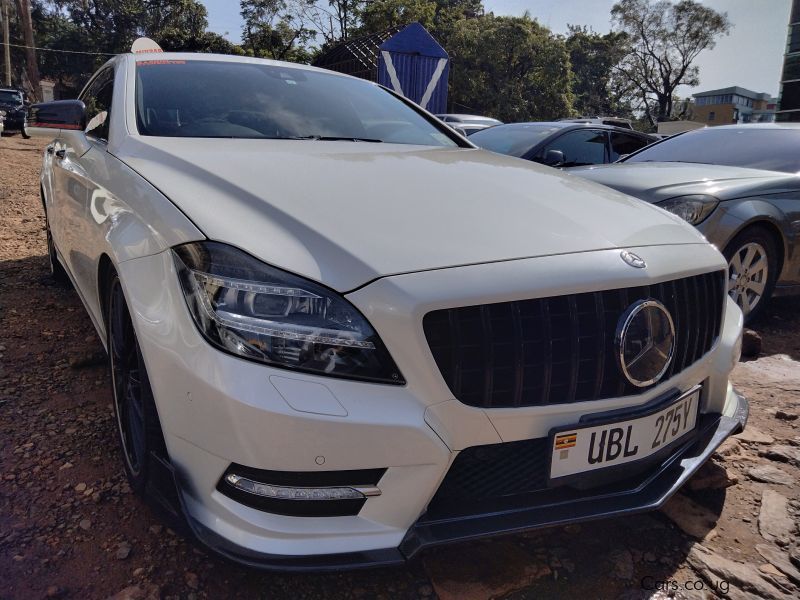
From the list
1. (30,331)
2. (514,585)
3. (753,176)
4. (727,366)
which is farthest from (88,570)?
(753,176)

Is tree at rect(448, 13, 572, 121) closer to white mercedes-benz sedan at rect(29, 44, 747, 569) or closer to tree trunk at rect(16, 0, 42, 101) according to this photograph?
tree trunk at rect(16, 0, 42, 101)

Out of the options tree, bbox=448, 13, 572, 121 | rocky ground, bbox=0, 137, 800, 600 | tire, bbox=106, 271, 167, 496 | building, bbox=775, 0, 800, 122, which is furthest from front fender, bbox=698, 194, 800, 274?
building, bbox=775, 0, 800, 122

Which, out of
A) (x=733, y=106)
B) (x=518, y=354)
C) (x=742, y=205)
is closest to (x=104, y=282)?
(x=518, y=354)

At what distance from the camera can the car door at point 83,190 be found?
7.88 feet

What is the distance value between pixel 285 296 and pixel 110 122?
1537mm

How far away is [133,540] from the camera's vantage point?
1854 millimetres

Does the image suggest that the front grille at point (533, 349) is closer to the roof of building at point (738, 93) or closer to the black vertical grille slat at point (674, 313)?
the black vertical grille slat at point (674, 313)

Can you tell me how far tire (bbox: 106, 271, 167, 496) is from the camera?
5.34 ft

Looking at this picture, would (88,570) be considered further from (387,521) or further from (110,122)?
(110,122)

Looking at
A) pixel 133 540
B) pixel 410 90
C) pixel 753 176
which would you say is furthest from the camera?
pixel 410 90

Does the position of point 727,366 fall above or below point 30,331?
above

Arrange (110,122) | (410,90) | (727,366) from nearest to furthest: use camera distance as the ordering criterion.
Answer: (727,366) < (110,122) < (410,90)

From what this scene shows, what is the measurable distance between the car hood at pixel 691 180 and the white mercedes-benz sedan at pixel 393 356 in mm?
2042

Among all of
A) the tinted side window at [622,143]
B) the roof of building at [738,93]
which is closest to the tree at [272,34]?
the tinted side window at [622,143]
